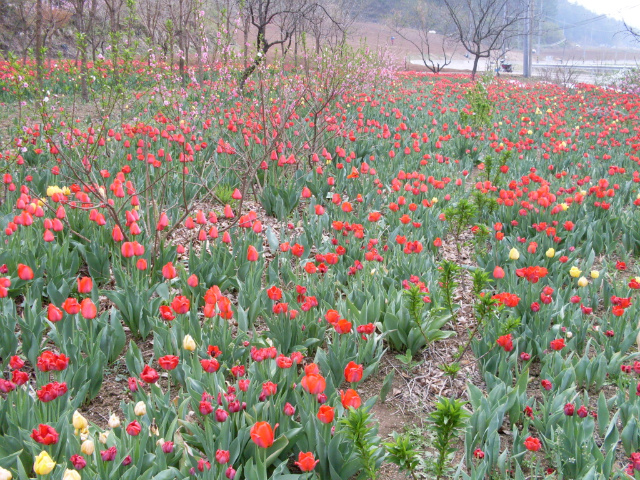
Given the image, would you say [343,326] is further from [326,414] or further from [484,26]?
[484,26]

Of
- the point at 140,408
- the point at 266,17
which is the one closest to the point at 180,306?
the point at 140,408

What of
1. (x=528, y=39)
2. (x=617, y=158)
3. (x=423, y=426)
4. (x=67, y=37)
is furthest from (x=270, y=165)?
(x=528, y=39)

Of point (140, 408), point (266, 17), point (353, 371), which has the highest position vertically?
point (266, 17)

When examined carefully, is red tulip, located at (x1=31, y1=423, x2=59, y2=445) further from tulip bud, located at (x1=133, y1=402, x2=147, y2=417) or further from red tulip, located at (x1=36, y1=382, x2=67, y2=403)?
tulip bud, located at (x1=133, y1=402, x2=147, y2=417)

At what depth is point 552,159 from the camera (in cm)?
726

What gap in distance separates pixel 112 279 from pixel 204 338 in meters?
1.39

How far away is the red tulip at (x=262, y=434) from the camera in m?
1.83

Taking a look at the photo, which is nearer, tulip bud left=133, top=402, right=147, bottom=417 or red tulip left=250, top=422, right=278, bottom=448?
red tulip left=250, top=422, right=278, bottom=448

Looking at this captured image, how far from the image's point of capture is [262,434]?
72.4 inches

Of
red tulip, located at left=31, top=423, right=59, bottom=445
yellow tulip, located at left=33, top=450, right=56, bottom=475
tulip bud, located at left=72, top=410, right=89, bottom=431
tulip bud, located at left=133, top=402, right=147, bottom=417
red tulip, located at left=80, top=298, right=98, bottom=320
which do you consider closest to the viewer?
yellow tulip, located at left=33, top=450, right=56, bottom=475

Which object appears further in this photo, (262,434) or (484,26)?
(484,26)

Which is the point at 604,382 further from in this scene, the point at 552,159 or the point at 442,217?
the point at 552,159

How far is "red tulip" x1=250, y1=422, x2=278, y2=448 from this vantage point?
183 cm

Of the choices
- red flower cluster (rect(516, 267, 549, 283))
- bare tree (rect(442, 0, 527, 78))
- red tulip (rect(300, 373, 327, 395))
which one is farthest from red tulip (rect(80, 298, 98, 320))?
bare tree (rect(442, 0, 527, 78))
